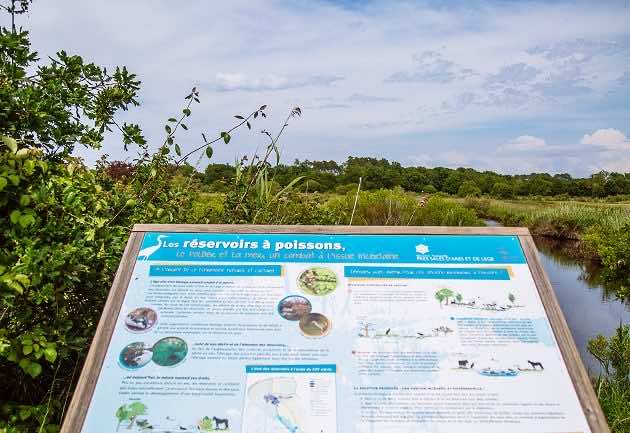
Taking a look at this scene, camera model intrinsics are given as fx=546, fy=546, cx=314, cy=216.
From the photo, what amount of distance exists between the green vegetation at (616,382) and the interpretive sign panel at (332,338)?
5.36 ft

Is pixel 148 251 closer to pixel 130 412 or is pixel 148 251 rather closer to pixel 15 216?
pixel 15 216

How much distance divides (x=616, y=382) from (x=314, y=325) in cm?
357

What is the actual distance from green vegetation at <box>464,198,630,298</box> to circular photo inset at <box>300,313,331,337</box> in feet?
15.6

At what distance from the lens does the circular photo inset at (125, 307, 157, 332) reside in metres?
2.61

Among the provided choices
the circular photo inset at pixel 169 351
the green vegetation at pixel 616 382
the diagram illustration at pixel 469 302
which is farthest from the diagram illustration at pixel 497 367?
the green vegetation at pixel 616 382

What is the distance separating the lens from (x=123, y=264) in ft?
9.27

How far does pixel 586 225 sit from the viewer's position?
A: 1930cm

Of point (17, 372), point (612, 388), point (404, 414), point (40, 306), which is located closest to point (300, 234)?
point (404, 414)

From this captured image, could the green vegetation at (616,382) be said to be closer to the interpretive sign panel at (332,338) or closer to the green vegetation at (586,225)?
the green vegetation at (586,225)

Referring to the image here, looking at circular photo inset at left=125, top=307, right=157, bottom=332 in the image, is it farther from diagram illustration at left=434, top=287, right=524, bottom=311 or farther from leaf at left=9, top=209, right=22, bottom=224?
diagram illustration at left=434, top=287, right=524, bottom=311

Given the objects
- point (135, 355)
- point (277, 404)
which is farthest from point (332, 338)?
point (135, 355)

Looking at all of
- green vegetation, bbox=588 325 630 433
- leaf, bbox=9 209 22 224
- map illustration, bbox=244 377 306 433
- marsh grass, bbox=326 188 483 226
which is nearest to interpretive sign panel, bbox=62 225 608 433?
map illustration, bbox=244 377 306 433

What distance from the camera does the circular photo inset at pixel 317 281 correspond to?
2.72 m

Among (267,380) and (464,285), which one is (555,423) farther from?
(267,380)
